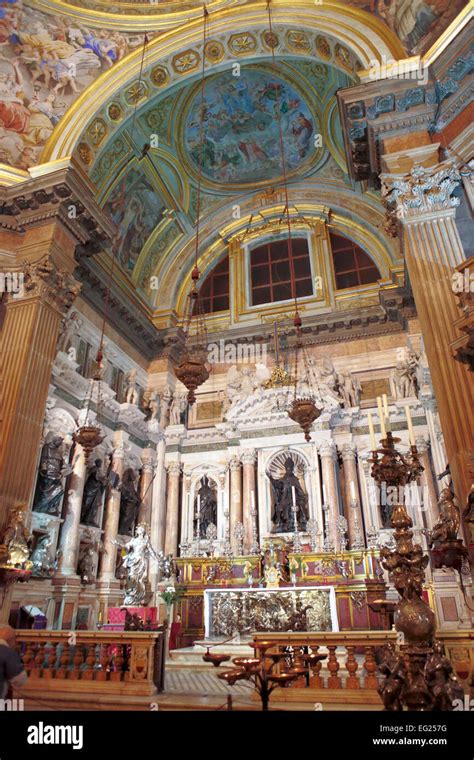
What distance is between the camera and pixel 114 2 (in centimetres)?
1195

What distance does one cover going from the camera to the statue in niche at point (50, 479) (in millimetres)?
10328

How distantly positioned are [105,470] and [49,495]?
255cm

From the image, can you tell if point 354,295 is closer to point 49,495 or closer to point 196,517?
point 196,517

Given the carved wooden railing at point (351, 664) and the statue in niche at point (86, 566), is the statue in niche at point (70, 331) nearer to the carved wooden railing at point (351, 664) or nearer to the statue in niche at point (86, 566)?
the statue in niche at point (86, 566)

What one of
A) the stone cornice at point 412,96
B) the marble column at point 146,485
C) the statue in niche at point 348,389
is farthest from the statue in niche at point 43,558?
the stone cornice at point 412,96

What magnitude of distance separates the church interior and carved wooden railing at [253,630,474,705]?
0.02m

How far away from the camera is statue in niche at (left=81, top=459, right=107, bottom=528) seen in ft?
39.1

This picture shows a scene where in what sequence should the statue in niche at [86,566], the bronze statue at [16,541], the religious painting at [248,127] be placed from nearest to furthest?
the bronze statue at [16,541] → the statue in niche at [86,566] → the religious painting at [248,127]

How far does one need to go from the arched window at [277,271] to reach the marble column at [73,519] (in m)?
8.33

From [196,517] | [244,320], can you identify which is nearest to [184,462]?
[196,517]

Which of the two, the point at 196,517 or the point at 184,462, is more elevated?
the point at 184,462

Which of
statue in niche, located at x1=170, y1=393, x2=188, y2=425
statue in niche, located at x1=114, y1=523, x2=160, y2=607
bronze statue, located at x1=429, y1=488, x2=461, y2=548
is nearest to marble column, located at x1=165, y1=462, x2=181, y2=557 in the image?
statue in niche, located at x1=170, y1=393, x2=188, y2=425

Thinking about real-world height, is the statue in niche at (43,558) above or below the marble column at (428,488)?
below

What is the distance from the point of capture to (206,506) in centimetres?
1459
